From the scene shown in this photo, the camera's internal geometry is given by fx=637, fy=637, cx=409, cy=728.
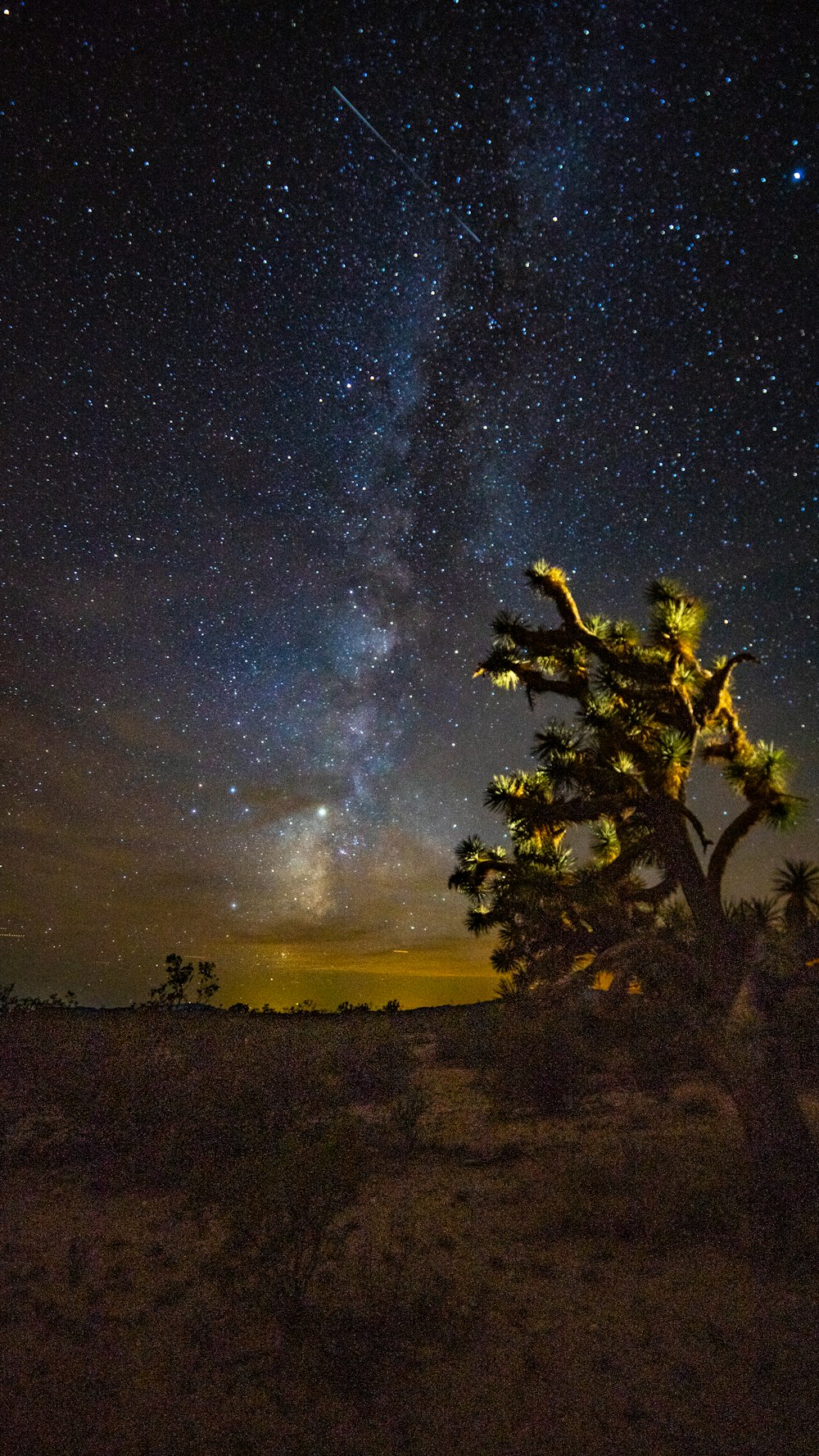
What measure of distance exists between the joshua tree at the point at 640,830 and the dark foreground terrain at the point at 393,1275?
1454 mm

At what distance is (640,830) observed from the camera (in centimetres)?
930

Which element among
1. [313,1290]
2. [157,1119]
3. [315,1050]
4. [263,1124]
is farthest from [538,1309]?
[315,1050]

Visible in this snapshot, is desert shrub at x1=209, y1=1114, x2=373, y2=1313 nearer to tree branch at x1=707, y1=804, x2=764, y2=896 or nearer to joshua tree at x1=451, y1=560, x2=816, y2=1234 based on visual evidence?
joshua tree at x1=451, y1=560, x2=816, y2=1234

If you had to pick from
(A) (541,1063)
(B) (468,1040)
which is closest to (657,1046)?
(A) (541,1063)

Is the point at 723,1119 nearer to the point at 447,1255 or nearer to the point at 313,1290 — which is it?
Result: the point at 447,1255

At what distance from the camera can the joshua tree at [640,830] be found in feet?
Answer: 24.1

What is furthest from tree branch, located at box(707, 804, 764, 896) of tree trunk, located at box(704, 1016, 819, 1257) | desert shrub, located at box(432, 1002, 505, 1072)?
desert shrub, located at box(432, 1002, 505, 1072)

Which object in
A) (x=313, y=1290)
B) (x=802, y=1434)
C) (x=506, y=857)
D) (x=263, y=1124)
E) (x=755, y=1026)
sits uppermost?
(x=506, y=857)

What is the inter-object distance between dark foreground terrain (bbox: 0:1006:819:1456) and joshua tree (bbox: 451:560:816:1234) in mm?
1454

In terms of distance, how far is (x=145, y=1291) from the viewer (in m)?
5.98

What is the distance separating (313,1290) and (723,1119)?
6.76 meters

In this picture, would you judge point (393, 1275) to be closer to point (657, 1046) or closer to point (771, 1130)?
point (771, 1130)

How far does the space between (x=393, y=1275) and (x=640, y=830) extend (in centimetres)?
605

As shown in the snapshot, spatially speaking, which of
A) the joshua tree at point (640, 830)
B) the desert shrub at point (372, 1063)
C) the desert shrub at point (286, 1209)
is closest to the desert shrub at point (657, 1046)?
the joshua tree at point (640, 830)
